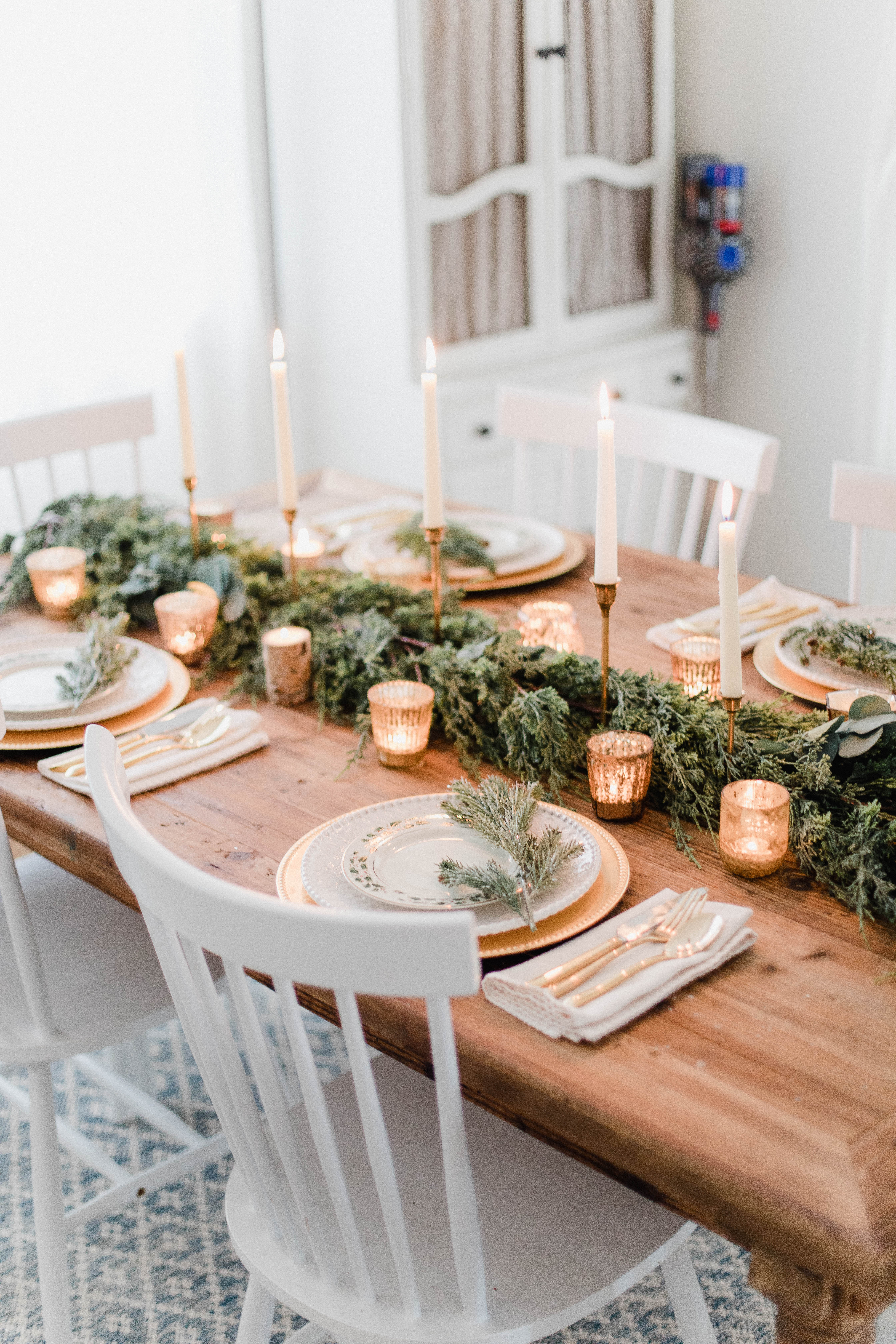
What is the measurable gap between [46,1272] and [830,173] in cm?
299

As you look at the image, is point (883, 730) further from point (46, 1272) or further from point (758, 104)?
point (758, 104)

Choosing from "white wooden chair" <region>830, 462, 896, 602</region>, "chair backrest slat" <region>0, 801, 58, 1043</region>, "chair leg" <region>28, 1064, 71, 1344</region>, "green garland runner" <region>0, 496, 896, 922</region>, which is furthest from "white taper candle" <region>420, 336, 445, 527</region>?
"chair leg" <region>28, 1064, 71, 1344</region>

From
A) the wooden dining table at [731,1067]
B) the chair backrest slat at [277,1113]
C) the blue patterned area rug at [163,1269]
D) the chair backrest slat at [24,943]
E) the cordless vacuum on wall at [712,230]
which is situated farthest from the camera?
the cordless vacuum on wall at [712,230]

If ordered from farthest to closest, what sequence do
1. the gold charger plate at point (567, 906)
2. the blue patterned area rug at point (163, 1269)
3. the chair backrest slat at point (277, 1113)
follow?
the blue patterned area rug at point (163, 1269) → the gold charger plate at point (567, 906) → the chair backrest slat at point (277, 1113)

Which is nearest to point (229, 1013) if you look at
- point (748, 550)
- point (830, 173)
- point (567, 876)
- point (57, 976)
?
point (57, 976)

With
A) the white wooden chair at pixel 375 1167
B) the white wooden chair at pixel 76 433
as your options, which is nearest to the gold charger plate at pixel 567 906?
the white wooden chair at pixel 375 1167

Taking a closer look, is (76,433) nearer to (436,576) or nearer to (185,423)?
(185,423)

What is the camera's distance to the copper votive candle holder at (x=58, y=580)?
1894 mm

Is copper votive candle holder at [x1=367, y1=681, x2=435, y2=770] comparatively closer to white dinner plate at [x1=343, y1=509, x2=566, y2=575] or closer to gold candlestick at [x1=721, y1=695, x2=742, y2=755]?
gold candlestick at [x1=721, y1=695, x2=742, y2=755]

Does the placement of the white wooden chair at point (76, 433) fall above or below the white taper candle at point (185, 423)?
below

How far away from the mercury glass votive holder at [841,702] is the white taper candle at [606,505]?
0.29m

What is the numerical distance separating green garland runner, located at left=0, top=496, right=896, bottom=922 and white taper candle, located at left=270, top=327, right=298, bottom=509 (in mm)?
139

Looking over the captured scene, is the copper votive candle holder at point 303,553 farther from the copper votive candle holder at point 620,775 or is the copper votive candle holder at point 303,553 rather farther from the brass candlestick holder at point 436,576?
the copper votive candle holder at point 620,775

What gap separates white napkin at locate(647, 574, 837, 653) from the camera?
5.46ft
